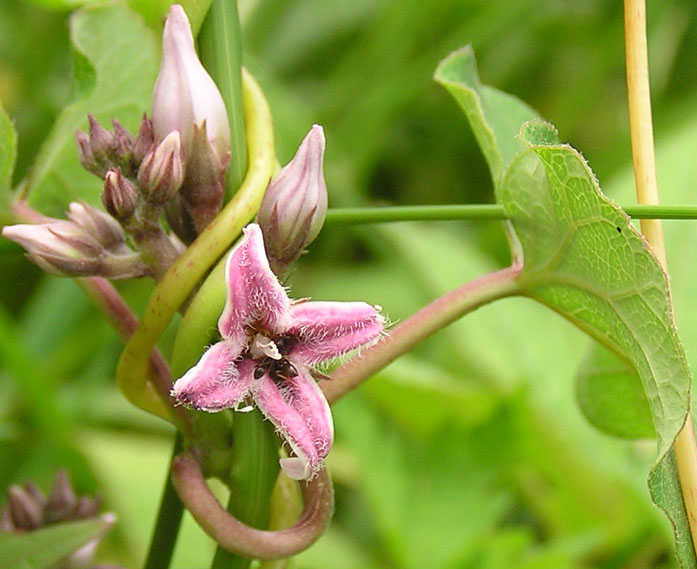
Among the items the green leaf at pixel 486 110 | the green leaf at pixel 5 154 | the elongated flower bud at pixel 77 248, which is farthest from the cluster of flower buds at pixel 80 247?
the green leaf at pixel 486 110

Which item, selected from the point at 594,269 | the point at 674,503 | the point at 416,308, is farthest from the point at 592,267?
the point at 416,308

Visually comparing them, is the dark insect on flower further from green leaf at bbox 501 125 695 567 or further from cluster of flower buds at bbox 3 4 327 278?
green leaf at bbox 501 125 695 567

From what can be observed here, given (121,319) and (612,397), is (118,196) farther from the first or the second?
(612,397)

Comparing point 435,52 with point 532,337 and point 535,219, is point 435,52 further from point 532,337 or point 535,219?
point 535,219

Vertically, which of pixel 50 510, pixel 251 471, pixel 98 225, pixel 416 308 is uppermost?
pixel 98 225

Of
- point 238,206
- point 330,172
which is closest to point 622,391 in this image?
point 238,206

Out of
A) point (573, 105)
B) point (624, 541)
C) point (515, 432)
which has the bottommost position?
point (624, 541)
